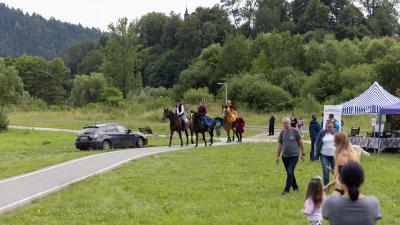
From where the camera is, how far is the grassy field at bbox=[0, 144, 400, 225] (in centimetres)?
1098

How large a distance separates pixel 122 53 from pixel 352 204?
7948 cm

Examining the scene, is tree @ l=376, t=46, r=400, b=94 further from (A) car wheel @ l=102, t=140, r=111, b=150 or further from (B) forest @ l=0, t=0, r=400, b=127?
(A) car wheel @ l=102, t=140, r=111, b=150

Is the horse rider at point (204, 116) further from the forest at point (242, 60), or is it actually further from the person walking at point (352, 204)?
the forest at point (242, 60)

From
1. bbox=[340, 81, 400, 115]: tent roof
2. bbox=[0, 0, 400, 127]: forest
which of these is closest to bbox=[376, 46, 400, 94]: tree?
bbox=[0, 0, 400, 127]: forest

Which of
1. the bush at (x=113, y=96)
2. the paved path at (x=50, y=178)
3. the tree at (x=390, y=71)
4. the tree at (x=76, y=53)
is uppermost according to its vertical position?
the tree at (x=76, y=53)

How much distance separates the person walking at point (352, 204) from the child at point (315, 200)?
294cm

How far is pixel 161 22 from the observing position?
153875 mm

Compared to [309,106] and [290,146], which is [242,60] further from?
[290,146]

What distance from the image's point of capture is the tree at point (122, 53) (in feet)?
272

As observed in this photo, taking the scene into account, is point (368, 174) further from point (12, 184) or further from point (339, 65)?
point (339, 65)

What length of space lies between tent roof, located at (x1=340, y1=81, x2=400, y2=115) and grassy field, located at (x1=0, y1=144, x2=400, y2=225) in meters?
6.83

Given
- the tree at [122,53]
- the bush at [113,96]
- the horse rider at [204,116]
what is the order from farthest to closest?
the bush at [113,96]
the tree at [122,53]
the horse rider at [204,116]

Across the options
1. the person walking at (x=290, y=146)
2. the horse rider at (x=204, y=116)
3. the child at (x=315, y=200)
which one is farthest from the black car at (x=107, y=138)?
the child at (x=315, y=200)

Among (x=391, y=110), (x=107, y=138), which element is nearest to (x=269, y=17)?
(x=107, y=138)
